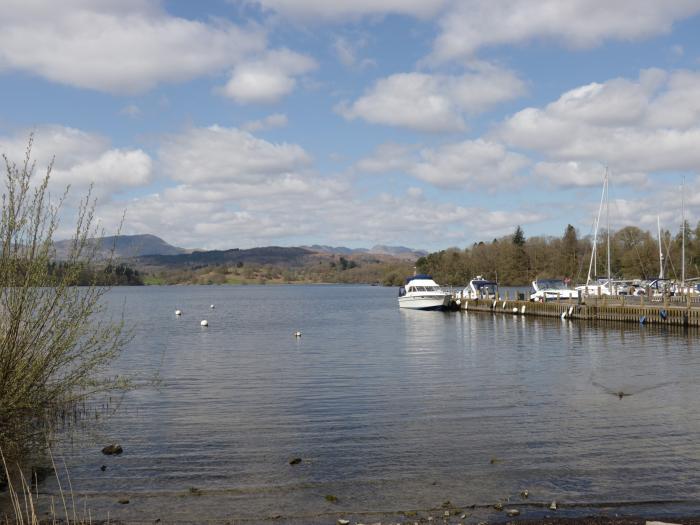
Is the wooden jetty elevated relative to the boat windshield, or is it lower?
lower

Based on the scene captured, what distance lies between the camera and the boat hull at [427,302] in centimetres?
8894

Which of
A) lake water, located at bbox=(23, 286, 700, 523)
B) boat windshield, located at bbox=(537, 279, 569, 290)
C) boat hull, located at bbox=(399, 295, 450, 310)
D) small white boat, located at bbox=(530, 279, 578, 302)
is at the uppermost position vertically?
boat windshield, located at bbox=(537, 279, 569, 290)

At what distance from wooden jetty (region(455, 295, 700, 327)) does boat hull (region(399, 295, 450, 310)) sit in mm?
6455

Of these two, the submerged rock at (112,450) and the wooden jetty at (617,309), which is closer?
the submerged rock at (112,450)

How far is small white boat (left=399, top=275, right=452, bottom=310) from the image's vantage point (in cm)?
8894

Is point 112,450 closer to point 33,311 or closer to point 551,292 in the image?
point 33,311

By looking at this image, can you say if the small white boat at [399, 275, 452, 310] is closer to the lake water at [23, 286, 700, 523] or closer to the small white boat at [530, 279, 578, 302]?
the small white boat at [530, 279, 578, 302]

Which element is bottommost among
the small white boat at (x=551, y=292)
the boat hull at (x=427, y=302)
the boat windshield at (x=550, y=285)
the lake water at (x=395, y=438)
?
the lake water at (x=395, y=438)

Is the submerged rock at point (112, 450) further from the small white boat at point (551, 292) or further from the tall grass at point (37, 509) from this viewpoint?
the small white boat at point (551, 292)

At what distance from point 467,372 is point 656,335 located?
21483 millimetres

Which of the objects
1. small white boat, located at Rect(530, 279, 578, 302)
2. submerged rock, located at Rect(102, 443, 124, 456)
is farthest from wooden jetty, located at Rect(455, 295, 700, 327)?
submerged rock, located at Rect(102, 443, 124, 456)

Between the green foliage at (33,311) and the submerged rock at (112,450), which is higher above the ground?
the green foliage at (33,311)

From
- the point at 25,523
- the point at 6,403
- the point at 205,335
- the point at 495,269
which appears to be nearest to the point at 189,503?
the point at 25,523

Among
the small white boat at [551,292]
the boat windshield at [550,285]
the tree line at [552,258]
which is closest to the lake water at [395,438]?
the small white boat at [551,292]
